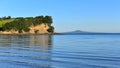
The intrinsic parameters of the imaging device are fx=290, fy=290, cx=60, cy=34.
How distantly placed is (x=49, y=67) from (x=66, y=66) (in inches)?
61.8

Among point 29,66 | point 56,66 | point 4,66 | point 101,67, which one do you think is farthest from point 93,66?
point 4,66

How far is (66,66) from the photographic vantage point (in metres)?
23.6

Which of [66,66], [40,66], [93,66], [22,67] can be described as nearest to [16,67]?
[22,67]

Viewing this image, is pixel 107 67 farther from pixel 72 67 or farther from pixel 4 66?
pixel 4 66


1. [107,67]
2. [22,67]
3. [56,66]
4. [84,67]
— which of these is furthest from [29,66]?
[107,67]

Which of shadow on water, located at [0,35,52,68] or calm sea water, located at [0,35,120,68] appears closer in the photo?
calm sea water, located at [0,35,120,68]

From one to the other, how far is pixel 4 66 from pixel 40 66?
288 centimetres

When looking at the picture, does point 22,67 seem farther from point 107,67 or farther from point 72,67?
point 107,67

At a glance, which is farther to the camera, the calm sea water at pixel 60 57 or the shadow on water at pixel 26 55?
the shadow on water at pixel 26 55

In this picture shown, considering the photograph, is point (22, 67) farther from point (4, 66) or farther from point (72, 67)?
point (72, 67)

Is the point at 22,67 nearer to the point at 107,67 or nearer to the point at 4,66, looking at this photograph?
the point at 4,66

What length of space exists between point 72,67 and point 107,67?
275 cm

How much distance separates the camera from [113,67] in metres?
22.8

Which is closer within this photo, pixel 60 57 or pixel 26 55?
pixel 60 57
